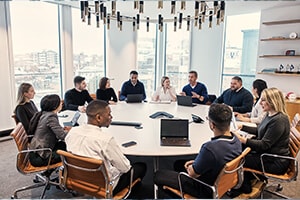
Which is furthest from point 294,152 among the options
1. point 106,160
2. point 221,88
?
point 221,88

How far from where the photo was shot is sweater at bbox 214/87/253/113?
3.76 meters

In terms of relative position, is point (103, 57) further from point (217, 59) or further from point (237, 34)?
point (237, 34)

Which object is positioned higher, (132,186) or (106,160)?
(106,160)

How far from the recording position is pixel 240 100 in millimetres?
3844

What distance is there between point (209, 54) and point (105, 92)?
11.2ft

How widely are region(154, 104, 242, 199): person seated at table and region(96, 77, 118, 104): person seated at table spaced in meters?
2.67

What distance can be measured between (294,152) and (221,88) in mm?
4342

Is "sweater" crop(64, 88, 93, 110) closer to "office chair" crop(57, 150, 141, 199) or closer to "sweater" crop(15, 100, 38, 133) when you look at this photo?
"sweater" crop(15, 100, 38, 133)

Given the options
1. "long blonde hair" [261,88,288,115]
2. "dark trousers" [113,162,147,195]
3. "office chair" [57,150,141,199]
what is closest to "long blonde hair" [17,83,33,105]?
"office chair" [57,150,141,199]

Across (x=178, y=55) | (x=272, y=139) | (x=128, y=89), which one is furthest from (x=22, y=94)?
(x=178, y=55)

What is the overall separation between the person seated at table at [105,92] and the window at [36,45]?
1544 mm

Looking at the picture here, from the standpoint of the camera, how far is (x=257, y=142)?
2289 millimetres

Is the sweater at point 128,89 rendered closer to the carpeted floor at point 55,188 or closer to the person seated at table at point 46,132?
the carpeted floor at point 55,188

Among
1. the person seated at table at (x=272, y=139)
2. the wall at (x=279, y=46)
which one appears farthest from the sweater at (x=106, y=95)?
the wall at (x=279, y=46)
